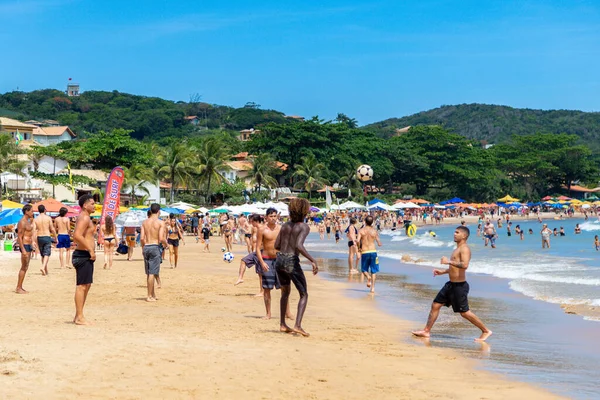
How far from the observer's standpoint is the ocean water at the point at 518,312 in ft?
23.8

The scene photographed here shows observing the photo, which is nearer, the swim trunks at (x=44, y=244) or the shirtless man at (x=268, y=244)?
the shirtless man at (x=268, y=244)

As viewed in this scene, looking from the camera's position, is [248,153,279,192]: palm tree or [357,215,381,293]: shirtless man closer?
[357,215,381,293]: shirtless man


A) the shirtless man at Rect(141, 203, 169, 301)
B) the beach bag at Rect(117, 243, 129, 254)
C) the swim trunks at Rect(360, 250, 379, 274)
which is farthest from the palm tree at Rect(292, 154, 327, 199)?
the shirtless man at Rect(141, 203, 169, 301)

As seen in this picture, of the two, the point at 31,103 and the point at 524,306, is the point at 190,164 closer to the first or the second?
the point at 524,306

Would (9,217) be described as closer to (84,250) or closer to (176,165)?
(84,250)

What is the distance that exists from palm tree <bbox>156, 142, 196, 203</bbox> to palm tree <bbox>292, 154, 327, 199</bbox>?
1522cm

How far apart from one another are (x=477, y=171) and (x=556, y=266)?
67396 mm

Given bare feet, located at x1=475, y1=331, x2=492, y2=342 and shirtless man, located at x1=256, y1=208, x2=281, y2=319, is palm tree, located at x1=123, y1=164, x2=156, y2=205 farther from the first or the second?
bare feet, located at x1=475, y1=331, x2=492, y2=342

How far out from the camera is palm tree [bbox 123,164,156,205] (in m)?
50.2

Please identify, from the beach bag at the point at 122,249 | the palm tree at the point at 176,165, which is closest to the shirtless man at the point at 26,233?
the beach bag at the point at 122,249

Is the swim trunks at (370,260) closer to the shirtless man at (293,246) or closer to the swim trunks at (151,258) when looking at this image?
the swim trunks at (151,258)

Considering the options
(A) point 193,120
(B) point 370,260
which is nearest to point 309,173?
(B) point 370,260

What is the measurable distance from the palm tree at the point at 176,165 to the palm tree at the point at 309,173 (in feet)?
49.9

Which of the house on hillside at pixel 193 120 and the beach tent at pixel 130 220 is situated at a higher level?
the house on hillside at pixel 193 120
